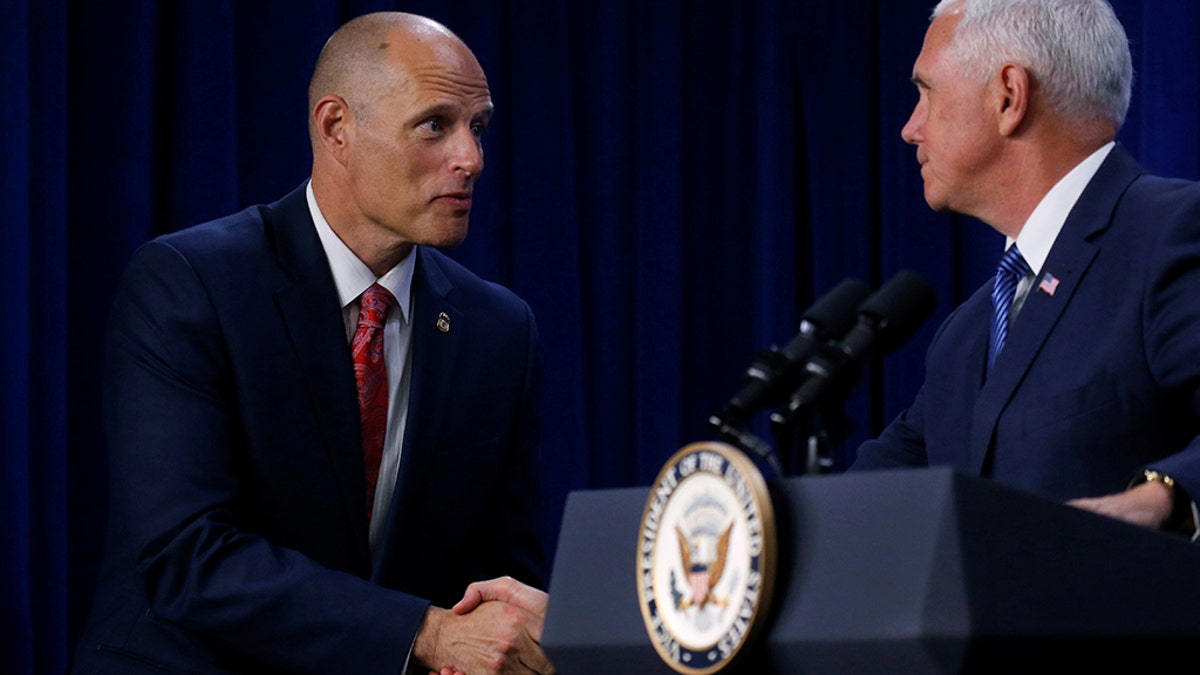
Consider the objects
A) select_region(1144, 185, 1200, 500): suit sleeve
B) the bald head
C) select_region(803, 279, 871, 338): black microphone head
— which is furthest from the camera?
the bald head

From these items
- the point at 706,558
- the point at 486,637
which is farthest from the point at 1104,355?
the point at 486,637

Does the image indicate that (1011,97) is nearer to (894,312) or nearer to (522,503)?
(894,312)

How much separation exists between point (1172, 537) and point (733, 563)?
1.24 ft

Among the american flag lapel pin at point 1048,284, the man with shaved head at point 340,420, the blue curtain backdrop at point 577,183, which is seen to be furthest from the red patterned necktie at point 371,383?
the american flag lapel pin at point 1048,284

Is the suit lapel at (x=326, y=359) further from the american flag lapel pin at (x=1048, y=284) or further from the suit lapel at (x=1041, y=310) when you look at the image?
the american flag lapel pin at (x=1048, y=284)

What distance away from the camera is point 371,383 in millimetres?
2559

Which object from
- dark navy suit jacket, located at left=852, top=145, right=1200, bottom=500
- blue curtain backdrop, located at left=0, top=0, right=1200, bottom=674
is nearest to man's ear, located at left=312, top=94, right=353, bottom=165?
blue curtain backdrop, located at left=0, top=0, right=1200, bottom=674

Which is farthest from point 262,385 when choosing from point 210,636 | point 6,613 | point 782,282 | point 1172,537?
point 782,282

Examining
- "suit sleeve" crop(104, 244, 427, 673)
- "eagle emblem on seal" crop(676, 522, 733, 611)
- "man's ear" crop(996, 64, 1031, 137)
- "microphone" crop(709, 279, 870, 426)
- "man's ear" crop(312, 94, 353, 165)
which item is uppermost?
"man's ear" crop(996, 64, 1031, 137)

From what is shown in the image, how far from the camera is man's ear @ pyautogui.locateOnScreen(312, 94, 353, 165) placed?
2730 millimetres

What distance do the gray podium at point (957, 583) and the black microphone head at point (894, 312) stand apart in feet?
0.64

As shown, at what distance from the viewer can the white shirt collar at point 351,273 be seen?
2605 millimetres

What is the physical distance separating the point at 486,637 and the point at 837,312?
1090 mm

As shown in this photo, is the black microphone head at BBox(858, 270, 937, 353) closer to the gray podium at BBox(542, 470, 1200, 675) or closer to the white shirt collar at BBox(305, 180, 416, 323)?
the gray podium at BBox(542, 470, 1200, 675)
